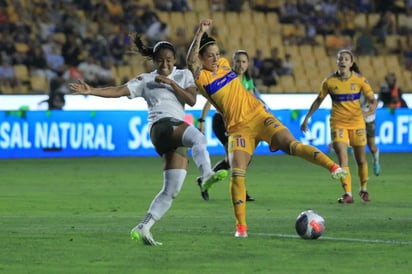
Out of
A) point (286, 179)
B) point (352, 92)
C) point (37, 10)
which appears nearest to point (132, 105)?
point (37, 10)

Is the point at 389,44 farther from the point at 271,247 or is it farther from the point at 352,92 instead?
the point at 271,247

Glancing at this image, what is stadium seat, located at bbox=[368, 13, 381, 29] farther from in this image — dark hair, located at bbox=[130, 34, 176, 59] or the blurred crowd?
dark hair, located at bbox=[130, 34, 176, 59]

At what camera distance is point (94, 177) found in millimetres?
20688

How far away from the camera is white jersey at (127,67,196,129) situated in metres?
11.3

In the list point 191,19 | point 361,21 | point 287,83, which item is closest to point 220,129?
point 287,83

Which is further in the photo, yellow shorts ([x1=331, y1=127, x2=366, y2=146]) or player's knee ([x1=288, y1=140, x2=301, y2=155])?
yellow shorts ([x1=331, y1=127, x2=366, y2=146])

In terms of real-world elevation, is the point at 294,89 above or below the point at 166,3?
below

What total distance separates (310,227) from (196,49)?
1.94 m

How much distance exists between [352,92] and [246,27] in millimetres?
17617

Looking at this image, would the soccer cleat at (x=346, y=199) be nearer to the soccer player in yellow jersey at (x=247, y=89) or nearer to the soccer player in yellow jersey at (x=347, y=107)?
the soccer player in yellow jersey at (x=347, y=107)

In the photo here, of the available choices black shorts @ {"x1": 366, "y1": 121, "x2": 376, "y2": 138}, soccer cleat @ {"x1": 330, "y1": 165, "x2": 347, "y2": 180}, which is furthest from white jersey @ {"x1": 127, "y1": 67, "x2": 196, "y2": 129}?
black shorts @ {"x1": 366, "y1": 121, "x2": 376, "y2": 138}

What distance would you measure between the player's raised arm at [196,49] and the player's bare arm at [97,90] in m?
0.65

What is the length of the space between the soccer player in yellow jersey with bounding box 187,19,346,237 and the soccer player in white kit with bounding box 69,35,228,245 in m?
→ 0.22

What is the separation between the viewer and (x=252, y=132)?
11375 millimetres
